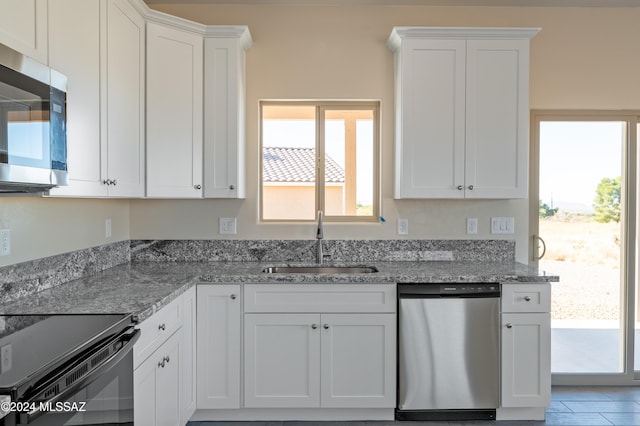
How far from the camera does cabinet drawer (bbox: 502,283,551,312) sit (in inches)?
103

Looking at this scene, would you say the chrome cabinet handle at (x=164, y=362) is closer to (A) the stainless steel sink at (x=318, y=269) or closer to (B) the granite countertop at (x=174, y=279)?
(B) the granite countertop at (x=174, y=279)

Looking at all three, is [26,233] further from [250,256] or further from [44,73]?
[250,256]

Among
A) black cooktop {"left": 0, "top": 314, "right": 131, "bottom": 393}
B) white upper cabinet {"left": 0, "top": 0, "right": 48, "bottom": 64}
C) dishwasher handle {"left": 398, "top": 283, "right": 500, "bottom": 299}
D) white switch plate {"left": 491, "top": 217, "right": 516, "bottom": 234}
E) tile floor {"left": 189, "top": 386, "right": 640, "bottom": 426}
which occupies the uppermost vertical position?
white upper cabinet {"left": 0, "top": 0, "right": 48, "bottom": 64}

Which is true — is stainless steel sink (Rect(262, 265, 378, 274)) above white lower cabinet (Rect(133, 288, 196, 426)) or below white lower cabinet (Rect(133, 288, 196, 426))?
above

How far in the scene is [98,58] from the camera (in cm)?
212

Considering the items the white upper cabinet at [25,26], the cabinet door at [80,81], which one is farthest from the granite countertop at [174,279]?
the white upper cabinet at [25,26]

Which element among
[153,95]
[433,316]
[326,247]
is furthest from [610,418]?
[153,95]

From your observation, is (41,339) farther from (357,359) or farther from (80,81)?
(357,359)

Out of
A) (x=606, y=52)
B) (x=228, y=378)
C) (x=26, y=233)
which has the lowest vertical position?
(x=228, y=378)

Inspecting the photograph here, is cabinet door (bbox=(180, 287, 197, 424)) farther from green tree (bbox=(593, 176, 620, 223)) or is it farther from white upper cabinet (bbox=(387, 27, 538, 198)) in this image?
green tree (bbox=(593, 176, 620, 223))

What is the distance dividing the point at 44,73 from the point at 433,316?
85.5 inches

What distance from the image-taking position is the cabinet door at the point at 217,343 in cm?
261

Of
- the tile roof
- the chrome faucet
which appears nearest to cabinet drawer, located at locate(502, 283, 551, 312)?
the chrome faucet

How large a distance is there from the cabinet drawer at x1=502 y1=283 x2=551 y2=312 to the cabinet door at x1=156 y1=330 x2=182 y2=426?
70.9 inches
